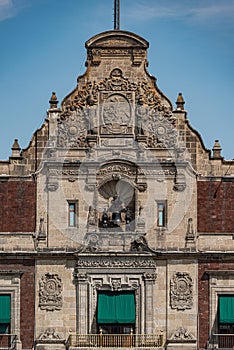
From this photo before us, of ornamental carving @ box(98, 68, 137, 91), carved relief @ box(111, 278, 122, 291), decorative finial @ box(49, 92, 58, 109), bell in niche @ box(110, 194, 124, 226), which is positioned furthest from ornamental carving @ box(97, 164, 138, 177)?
carved relief @ box(111, 278, 122, 291)

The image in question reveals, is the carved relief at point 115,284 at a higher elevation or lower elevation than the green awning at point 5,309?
higher

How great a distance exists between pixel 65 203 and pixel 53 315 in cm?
475

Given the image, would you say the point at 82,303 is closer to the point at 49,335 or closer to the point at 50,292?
the point at 50,292

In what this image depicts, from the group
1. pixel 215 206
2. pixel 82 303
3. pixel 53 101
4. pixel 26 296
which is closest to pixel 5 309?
pixel 26 296

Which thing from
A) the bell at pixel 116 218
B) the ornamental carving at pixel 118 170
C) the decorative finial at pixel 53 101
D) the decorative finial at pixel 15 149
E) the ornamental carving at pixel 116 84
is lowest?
the bell at pixel 116 218

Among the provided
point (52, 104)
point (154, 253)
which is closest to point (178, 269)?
point (154, 253)

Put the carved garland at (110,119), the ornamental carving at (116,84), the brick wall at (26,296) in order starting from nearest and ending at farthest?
the brick wall at (26,296), the carved garland at (110,119), the ornamental carving at (116,84)

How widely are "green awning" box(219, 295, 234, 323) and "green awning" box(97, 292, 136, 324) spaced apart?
361 centimetres

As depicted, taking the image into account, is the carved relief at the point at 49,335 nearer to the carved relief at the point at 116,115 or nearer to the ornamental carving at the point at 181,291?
the ornamental carving at the point at 181,291

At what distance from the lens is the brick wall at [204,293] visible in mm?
51062

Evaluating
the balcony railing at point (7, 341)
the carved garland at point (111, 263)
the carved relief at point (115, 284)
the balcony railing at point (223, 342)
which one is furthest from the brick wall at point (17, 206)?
the balcony railing at point (223, 342)

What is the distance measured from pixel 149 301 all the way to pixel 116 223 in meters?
3.56

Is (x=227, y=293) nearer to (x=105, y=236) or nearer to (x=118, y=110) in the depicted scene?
(x=105, y=236)

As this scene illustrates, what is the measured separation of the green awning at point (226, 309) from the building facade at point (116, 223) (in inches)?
1.6
